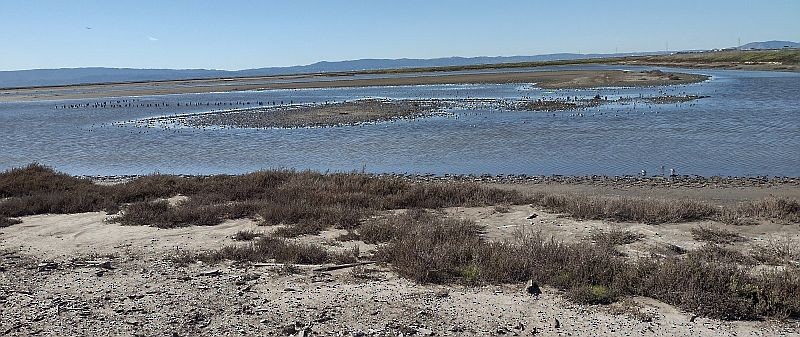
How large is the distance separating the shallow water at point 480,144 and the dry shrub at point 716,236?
9.29 meters

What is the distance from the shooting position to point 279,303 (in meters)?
7.16

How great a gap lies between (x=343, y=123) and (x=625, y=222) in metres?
26.0

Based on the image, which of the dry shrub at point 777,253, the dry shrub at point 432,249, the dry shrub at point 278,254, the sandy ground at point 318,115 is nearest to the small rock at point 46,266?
the dry shrub at point 278,254

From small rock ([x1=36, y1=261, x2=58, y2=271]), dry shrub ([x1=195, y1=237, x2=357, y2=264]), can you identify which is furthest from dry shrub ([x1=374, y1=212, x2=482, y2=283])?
small rock ([x1=36, y1=261, x2=58, y2=271])

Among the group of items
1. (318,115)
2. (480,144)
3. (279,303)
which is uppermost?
(318,115)

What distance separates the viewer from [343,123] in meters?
36.0

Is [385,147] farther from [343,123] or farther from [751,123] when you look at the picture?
[751,123]

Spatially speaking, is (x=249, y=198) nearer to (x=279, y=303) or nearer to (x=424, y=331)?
(x=279, y=303)

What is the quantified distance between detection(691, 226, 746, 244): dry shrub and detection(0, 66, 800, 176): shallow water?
9292mm

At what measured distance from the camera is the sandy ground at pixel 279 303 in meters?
6.42

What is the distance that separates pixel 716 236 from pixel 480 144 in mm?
17113

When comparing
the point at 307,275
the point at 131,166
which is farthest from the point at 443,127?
the point at 307,275

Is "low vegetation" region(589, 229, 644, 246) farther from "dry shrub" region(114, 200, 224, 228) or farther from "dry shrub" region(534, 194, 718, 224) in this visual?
"dry shrub" region(114, 200, 224, 228)

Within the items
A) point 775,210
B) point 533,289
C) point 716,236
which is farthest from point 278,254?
point 775,210
